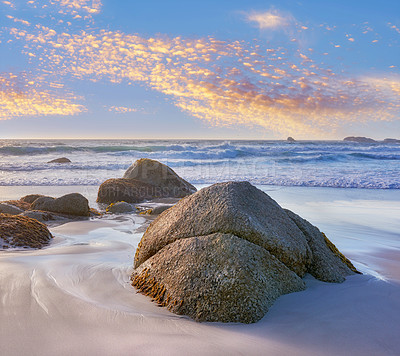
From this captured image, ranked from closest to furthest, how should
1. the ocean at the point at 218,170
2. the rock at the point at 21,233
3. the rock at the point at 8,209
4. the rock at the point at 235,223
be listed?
the rock at the point at 235,223
the rock at the point at 21,233
the rock at the point at 8,209
the ocean at the point at 218,170

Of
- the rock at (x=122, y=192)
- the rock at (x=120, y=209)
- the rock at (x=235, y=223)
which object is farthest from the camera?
the rock at (x=122, y=192)

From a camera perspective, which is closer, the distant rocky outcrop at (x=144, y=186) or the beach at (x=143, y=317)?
the beach at (x=143, y=317)

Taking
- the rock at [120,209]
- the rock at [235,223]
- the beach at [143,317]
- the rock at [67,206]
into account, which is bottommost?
the rock at [120,209]

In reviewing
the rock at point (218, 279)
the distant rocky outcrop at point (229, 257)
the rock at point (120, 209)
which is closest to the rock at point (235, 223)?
the distant rocky outcrop at point (229, 257)

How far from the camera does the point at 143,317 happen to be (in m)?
2.27

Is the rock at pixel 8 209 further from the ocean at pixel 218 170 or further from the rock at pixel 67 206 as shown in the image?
the ocean at pixel 218 170

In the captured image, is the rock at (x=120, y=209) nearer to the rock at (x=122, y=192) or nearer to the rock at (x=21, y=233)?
the rock at (x=122, y=192)

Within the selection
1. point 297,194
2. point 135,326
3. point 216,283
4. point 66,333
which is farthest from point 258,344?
point 297,194

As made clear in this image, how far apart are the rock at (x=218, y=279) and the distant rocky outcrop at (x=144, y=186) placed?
7.27 m

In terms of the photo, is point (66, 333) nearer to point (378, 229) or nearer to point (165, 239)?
point (165, 239)

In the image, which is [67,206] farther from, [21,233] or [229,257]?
[229,257]

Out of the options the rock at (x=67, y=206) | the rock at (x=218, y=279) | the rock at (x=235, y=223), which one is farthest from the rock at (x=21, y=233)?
the rock at (x=67, y=206)

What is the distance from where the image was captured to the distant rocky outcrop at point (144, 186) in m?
9.79

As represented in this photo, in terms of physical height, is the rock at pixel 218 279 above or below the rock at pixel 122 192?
above
